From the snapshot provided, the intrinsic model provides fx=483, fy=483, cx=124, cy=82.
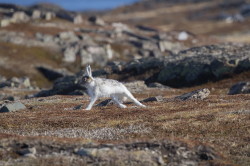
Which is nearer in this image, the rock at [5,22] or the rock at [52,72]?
the rock at [52,72]

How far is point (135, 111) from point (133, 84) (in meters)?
40.0

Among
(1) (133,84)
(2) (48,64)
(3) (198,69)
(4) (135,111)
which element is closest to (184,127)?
(4) (135,111)

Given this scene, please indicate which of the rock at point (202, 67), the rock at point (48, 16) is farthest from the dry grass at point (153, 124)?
the rock at point (48, 16)

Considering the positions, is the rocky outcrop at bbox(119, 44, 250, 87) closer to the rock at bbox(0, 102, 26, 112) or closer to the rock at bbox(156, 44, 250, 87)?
the rock at bbox(156, 44, 250, 87)

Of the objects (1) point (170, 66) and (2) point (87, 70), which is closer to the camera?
(2) point (87, 70)

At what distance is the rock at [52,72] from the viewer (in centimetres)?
13112

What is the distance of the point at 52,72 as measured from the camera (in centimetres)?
13212

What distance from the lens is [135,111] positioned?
115ft

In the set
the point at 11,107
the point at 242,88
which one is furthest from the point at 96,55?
the point at 11,107

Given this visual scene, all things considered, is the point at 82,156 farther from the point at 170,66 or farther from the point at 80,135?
the point at 170,66

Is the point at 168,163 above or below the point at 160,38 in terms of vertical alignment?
below

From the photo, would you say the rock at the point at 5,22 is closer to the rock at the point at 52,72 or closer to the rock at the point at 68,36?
the rock at the point at 68,36

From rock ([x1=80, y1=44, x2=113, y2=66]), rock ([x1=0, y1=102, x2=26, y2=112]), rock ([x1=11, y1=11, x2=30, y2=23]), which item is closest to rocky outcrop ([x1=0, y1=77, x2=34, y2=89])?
rock ([x1=80, y1=44, x2=113, y2=66])

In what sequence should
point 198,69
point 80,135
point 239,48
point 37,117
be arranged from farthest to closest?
point 239,48 < point 198,69 < point 37,117 < point 80,135
